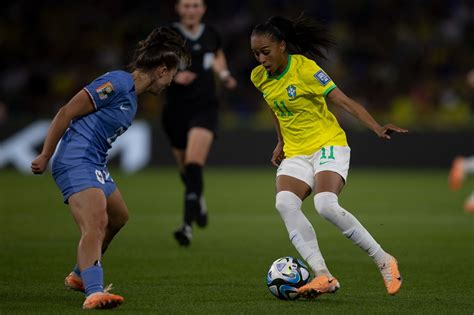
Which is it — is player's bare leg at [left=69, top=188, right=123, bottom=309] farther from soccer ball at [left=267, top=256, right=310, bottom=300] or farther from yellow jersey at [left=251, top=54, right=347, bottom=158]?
yellow jersey at [left=251, top=54, right=347, bottom=158]

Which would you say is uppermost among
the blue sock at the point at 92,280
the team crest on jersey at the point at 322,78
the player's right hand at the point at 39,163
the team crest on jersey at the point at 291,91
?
the team crest on jersey at the point at 322,78

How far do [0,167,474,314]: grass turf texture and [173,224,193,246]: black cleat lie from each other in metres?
0.15

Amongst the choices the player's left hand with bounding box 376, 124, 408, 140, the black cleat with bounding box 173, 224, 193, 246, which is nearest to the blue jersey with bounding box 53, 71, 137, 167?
the player's left hand with bounding box 376, 124, 408, 140

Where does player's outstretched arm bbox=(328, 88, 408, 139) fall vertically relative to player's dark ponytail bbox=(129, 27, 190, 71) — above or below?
below

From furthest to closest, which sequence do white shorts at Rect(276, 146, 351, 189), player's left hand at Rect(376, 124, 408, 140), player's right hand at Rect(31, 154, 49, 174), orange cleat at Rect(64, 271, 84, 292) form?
white shorts at Rect(276, 146, 351, 189) → orange cleat at Rect(64, 271, 84, 292) → player's left hand at Rect(376, 124, 408, 140) → player's right hand at Rect(31, 154, 49, 174)

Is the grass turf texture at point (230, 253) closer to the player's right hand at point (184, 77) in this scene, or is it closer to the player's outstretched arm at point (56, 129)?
the player's outstretched arm at point (56, 129)

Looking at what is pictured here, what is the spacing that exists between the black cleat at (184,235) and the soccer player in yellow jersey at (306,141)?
2754 mm

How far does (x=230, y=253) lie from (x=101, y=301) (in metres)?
3.60

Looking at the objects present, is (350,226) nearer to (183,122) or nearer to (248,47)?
(183,122)

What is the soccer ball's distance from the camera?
6.59 meters

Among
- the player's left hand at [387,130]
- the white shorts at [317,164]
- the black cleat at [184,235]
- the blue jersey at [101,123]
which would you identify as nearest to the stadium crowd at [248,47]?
the black cleat at [184,235]

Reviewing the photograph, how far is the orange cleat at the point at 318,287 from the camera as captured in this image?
21.4 ft

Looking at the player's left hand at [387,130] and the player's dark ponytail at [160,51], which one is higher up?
the player's dark ponytail at [160,51]

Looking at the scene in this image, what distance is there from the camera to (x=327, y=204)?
669cm
